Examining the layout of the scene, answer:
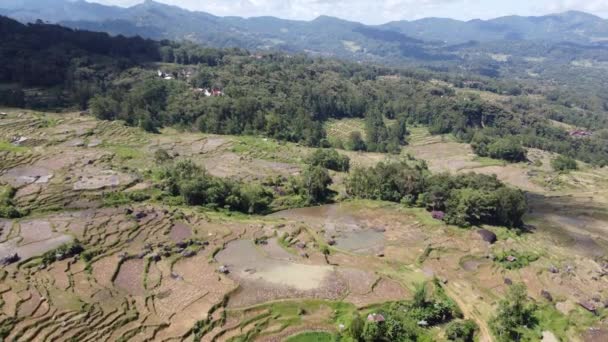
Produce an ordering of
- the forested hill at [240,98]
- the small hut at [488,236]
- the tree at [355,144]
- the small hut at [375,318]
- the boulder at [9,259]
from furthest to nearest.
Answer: the tree at [355,144] → the forested hill at [240,98] → the small hut at [488,236] → the boulder at [9,259] → the small hut at [375,318]

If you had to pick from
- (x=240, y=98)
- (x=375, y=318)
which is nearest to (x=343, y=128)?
(x=240, y=98)

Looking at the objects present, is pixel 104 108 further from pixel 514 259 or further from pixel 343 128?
pixel 514 259

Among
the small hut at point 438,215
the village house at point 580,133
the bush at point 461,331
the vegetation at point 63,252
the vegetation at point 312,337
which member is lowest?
the village house at point 580,133

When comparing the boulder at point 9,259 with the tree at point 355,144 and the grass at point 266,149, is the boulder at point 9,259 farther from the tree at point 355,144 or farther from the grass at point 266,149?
the tree at point 355,144

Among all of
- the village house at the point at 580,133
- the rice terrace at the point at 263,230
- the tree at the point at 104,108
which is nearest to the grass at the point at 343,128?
the rice terrace at the point at 263,230

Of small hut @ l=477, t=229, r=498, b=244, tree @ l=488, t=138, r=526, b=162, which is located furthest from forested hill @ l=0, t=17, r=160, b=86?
tree @ l=488, t=138, r=526, b=162

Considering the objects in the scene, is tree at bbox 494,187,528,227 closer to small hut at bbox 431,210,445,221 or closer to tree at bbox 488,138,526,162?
small hut at bbox 431,210,445,221

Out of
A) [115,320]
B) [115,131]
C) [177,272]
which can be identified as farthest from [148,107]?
[115,320]

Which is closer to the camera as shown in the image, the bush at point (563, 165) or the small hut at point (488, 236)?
the small hut at point (488, 236)
